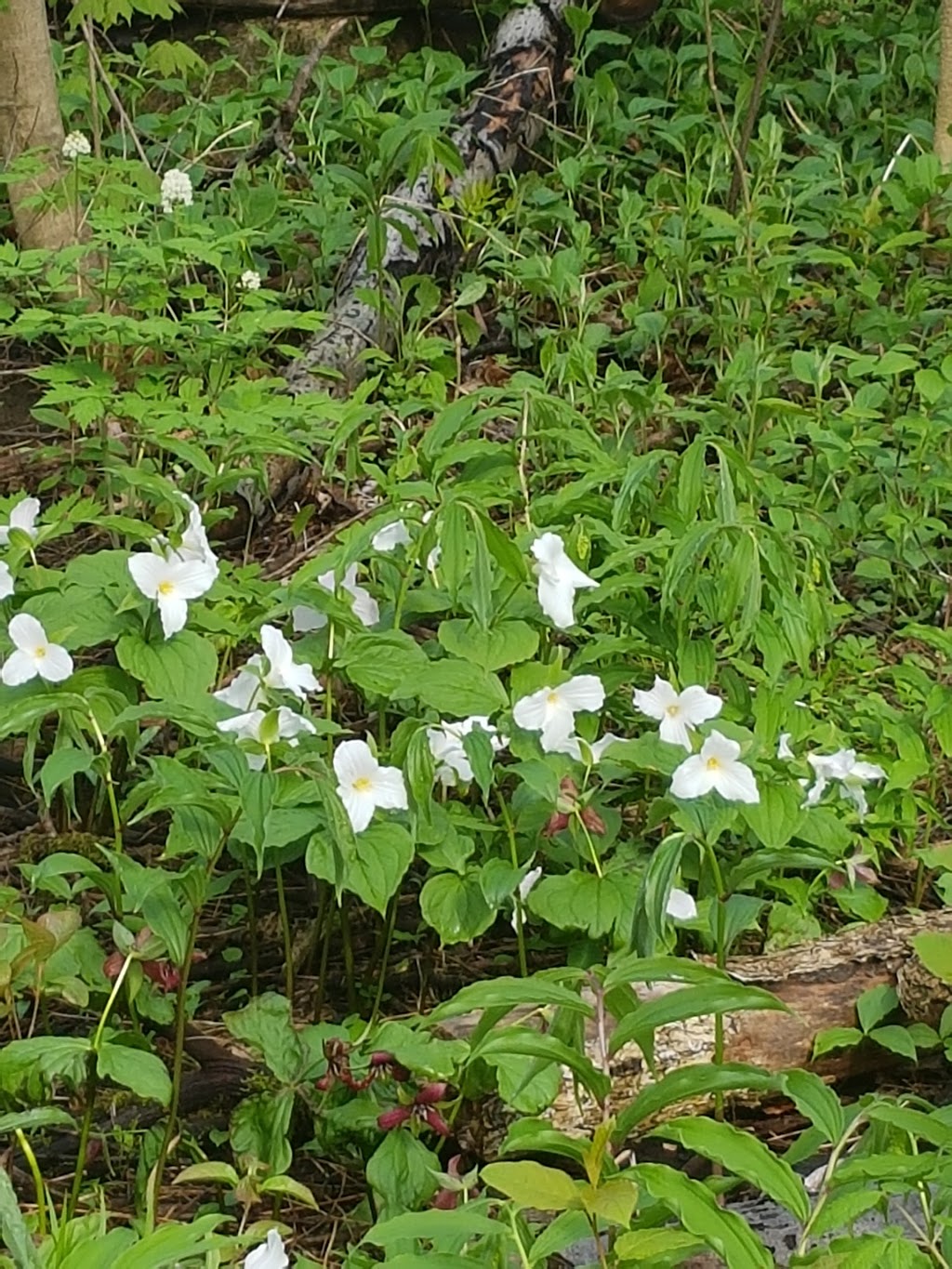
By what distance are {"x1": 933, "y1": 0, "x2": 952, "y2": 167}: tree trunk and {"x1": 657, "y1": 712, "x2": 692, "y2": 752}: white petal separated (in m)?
3.14

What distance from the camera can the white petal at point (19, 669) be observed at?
1.89 metres

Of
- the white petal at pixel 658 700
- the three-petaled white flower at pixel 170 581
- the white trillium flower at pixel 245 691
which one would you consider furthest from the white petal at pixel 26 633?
the white petal at pixel 658 700

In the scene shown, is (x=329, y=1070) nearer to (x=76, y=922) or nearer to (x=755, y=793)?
(x=76, y=922)

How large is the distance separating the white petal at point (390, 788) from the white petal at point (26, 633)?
1.63 feet

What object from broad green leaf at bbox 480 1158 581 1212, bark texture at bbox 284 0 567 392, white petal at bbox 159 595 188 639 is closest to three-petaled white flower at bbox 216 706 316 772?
white petal at bbox 159 595 188 639

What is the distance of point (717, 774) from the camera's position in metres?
1.85

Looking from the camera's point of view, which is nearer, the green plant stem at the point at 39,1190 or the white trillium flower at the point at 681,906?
the green plant stem at the point at 39,1190

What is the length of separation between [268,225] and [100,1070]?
3341mm

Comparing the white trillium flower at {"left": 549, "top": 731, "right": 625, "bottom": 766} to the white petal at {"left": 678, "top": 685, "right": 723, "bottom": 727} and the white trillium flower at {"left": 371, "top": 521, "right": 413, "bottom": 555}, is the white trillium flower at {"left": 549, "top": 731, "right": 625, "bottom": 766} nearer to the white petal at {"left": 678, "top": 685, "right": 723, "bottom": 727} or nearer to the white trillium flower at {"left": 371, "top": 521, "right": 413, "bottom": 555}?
the white petal at {"left": 678, "top": 685, "right": 723, "bottom": 727}

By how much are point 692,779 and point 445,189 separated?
303 cm

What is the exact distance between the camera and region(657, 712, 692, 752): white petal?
6.44 ft

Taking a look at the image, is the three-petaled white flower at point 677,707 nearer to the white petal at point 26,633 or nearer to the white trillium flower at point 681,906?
the white trillium flower at point 681,906

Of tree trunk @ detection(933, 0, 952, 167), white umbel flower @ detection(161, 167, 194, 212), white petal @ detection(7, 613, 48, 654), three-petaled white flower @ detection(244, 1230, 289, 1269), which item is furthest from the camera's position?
tree trunk @ detection(933, 0, 952, 167)

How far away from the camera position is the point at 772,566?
6.76 ft
